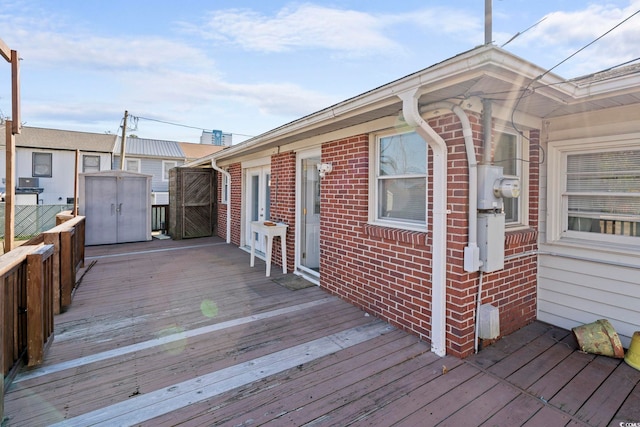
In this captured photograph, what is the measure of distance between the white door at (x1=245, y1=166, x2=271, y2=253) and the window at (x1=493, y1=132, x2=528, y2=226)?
4.34m

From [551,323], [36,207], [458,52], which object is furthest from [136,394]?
[36,207]

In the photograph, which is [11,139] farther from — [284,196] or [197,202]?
[197,202]

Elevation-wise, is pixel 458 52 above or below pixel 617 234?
above

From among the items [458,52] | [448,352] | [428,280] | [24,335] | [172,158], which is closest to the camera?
[458,52]

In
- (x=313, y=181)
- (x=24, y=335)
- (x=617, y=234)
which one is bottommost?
(x=24, y=335)

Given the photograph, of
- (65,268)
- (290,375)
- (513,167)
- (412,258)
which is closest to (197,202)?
(65,268)

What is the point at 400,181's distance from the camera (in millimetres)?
3578

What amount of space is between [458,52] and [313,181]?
3.28 meters

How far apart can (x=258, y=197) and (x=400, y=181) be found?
4.38 metres

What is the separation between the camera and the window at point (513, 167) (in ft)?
10.9

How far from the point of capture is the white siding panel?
296 centimetres

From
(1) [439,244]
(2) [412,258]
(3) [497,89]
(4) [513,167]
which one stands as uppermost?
(3) [497,89]

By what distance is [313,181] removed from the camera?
519 cm

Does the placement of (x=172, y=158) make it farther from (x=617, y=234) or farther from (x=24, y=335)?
(x=617, y=234)
